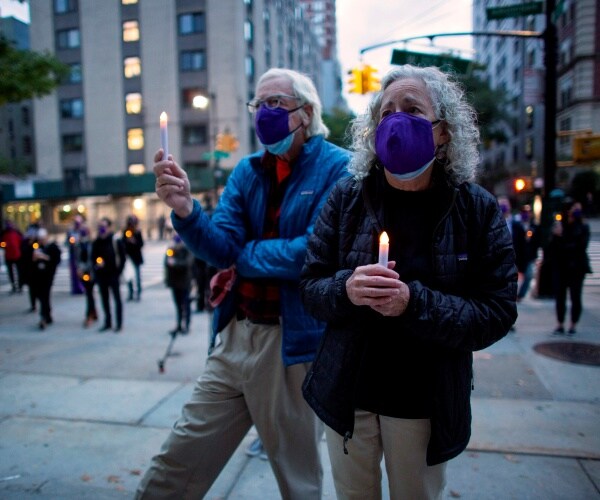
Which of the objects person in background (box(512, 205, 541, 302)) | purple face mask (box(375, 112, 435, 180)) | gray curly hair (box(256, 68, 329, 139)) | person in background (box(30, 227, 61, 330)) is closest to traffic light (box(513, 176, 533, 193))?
person in background (box(512, 205, 541, 302))

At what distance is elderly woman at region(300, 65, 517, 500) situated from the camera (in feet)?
5.25

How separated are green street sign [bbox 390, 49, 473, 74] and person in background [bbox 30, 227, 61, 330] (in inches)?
288

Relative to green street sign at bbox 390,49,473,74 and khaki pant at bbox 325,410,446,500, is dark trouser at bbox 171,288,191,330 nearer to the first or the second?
khaki pant at bbox 325,410,446,500

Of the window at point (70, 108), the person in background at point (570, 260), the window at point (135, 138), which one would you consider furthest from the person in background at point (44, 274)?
the window at point (70, 108)

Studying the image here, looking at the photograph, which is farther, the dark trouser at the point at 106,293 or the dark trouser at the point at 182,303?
the dark trouser at the point at 106,293

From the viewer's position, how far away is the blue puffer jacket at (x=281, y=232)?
7.09ft

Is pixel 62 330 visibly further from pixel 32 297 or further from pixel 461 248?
pixel 461 248

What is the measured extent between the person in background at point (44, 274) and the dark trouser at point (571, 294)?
7849 mm

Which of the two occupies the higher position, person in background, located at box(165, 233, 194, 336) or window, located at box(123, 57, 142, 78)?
window, located at box(123, 57, 142, 78)

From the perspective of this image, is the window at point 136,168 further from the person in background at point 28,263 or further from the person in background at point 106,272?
the person in background at point 106,272

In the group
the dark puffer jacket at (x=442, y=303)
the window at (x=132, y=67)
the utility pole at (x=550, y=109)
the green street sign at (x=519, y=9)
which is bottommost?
the dark puffer jacket at (x=442, y=303)

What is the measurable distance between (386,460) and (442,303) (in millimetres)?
664

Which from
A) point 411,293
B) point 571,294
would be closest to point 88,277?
point 571,294

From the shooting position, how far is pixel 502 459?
327cm
